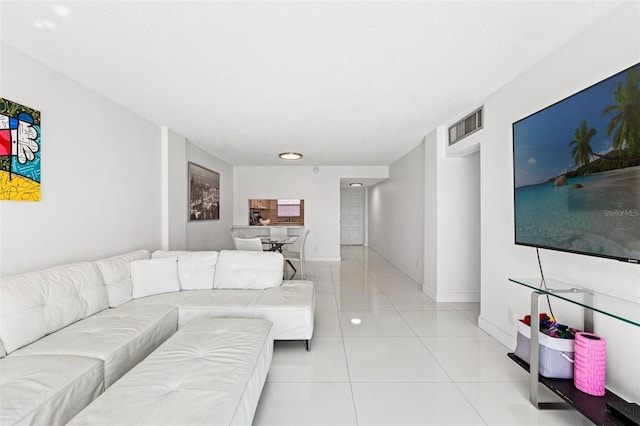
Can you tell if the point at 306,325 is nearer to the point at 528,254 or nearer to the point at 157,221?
the point at 528,254

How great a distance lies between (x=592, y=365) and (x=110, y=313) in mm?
3370

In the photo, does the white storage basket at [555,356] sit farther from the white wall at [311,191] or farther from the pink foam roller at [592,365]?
the white wall at [311,191]

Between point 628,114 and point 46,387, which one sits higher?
point 628,114

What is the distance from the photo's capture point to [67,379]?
1467 millimetres

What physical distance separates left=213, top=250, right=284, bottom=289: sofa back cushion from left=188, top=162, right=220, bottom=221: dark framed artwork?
220cm

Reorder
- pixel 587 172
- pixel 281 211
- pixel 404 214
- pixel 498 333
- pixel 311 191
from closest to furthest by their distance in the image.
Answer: pixel 587 172 < pixel 498 333 < pixel 404 214 < pixel 311 191 < pixel 281 211

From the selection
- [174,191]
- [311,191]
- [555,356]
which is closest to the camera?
[555,356]

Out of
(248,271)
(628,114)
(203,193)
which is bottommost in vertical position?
(248,271)

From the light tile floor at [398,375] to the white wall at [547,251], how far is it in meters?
0.42

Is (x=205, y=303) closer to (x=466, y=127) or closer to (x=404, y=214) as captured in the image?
(x=466, y=127)

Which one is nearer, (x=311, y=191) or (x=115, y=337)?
(x=115, y=337)

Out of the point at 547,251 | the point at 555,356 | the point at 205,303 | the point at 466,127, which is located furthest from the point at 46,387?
the point at 466,127

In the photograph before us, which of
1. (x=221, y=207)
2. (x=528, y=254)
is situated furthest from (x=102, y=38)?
(x=221, y=207)

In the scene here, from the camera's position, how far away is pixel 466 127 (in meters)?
3.52
